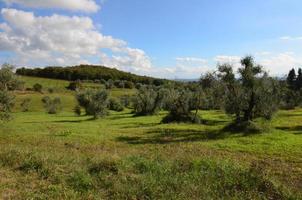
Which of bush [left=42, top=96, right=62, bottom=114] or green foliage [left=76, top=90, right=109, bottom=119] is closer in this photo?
green foliage [left=76, top=90, right=109, bottom=119]

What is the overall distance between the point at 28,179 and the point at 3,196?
2115 mm

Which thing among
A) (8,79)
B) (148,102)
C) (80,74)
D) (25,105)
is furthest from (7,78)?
(80,74)

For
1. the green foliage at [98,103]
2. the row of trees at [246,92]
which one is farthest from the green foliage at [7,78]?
the green foliage at [98,103]

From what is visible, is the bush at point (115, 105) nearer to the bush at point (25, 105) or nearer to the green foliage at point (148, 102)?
the green foliage at point (148, 102)

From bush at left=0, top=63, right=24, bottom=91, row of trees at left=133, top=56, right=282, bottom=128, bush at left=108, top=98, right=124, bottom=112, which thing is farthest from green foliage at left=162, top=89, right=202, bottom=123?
bush at left=108, top=98, right=124, bottom=112

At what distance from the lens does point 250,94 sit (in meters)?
41.7

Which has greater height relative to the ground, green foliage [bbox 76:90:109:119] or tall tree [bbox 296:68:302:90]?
Result: tall tree [bbox 296:68:302:90]

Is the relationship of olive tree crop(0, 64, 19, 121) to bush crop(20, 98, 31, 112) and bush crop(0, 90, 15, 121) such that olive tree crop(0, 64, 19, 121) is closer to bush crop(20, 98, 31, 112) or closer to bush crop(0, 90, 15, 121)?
bush crop(0, 90, 15, 121)

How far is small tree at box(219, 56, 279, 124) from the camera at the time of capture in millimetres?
41188

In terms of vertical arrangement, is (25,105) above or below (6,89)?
below

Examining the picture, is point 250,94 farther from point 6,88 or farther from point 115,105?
point 115,105

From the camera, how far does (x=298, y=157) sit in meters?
24.8

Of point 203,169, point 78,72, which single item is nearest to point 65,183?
point 203,169

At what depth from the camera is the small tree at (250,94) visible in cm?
4119
